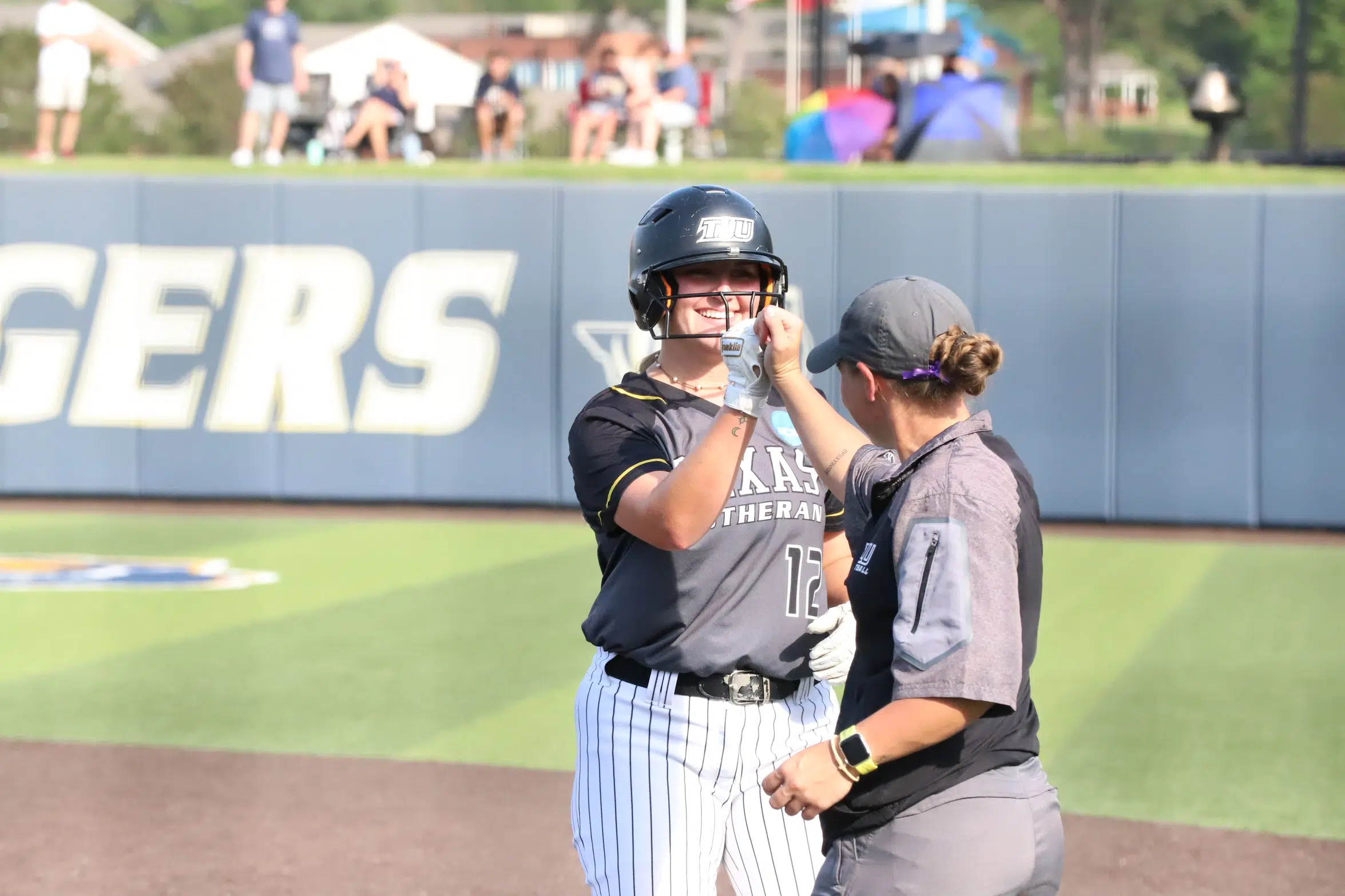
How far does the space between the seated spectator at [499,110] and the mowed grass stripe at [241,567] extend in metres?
6.10

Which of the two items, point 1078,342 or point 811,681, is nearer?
point 811,681

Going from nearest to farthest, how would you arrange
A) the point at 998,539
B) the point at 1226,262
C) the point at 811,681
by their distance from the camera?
the point at 998,539, the point at 811,681, the point at 1226,262

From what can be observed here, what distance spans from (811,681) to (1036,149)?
13.7 metres

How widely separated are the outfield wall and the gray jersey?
7748 mm

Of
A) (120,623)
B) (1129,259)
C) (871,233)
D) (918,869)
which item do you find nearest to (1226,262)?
(1129,259)

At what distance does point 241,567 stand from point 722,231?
7351 mm

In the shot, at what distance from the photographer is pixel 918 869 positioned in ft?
8.39

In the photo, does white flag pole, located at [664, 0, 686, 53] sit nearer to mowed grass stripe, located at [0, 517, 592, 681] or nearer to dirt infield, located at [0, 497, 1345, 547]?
dirt infield, located at [0, 497, 1345, 547]

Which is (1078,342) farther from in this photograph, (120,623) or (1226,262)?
(120,623)

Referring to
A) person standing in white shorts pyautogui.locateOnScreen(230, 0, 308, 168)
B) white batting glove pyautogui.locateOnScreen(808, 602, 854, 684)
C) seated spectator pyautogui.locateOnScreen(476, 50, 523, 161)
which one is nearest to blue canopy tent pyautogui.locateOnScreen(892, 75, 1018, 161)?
seated spectator pyautogui.locateOnScreen(476, 50, 523, 161)

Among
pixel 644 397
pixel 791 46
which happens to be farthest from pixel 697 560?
pixel 791 46

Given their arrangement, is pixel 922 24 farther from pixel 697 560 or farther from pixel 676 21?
pixel 697 560

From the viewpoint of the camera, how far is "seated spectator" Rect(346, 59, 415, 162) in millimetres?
16000

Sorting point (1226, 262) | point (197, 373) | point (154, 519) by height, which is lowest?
point (154, 519)
